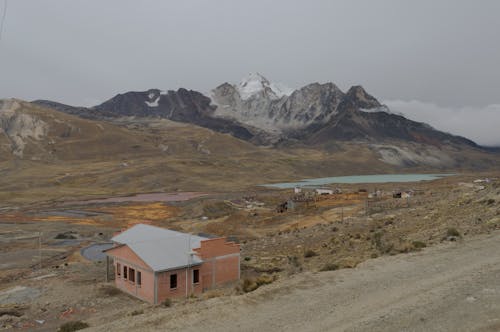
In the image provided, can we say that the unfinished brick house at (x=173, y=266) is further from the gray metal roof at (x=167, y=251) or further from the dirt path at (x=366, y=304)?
the dirt path at (x=366, y=304)

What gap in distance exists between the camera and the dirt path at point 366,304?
10.8m

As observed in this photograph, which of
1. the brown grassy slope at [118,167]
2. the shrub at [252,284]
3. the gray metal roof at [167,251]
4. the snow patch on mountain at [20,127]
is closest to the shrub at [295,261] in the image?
the gray metal roof at [167,251]

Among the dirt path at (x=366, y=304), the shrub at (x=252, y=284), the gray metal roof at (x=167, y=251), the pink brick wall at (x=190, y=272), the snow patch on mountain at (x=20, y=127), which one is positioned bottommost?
the pink brick wall at (x=190, y=272)

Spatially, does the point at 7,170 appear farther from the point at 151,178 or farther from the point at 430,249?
the point at 430,249

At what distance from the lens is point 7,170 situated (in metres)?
146

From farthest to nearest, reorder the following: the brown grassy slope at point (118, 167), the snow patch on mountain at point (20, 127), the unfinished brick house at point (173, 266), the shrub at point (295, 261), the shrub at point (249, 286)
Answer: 1. the snow patch on mountain at point (20, 127)
2. the brown grassy slope at point (118, 167)
3. the shrub at point (295, 261)
4. the unfinished brick house at point (173, 266)
5. the shrub at point (249, 286)

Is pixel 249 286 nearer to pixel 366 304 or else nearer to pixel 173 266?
pixel 366 304

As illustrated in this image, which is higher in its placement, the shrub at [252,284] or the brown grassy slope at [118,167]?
the brown grassy slope at [118,167]

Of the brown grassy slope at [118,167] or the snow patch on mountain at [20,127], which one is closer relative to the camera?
the brown grassy slope at [118,167]

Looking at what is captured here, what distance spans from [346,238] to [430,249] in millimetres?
12231

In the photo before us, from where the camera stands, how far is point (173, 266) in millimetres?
26094

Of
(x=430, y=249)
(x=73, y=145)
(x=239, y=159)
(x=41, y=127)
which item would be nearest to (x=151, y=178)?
(x=239, y=159)

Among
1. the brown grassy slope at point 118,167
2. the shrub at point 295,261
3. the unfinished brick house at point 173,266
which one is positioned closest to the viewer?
the unfinished brick house at point 173,266

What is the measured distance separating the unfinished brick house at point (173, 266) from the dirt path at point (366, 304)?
12.0 metres
